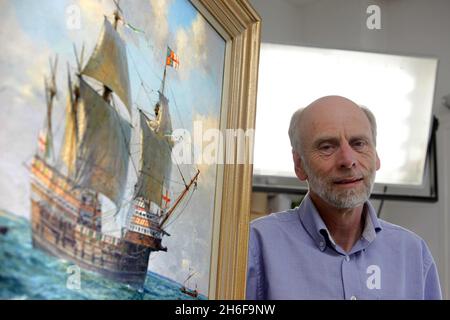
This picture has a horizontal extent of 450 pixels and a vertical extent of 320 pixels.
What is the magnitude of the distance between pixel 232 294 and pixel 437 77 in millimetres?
894

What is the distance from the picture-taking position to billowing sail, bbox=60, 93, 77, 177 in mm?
361

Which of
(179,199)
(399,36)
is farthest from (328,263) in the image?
(399,36)

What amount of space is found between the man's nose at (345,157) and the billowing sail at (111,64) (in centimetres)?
33

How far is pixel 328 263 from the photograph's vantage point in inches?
26.3

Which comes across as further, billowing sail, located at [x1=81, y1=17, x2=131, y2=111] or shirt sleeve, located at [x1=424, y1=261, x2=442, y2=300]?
shirt sleeve, located at [x1=424, y1=261, x2=442, y2=300]

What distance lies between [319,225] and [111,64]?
39cm

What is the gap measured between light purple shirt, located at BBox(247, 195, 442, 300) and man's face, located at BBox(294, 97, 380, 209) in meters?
0.05

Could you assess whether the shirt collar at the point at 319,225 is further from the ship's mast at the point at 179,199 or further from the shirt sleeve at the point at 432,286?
the ship's mast at the point at 179,199

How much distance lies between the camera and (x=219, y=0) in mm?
589

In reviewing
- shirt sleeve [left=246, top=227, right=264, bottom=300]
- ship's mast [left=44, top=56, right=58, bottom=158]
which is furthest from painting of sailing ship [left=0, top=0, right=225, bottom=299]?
shirt sleeve [left=246, top=227, right=264, bottom=300]

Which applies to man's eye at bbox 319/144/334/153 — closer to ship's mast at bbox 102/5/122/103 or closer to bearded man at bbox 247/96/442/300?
bearded man at bbox 247/96/442/300

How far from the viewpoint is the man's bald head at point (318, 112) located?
70 centimetres

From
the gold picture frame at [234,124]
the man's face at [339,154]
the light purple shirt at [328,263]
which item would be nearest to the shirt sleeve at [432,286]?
the light purple shirt at [328,263]
